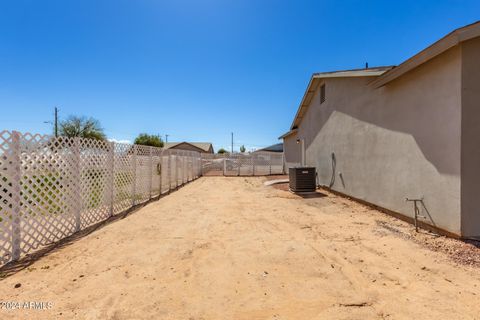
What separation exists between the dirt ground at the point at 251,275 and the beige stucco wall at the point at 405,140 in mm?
827

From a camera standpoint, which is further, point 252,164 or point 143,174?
point 252,164

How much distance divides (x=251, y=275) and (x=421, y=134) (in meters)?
4.51

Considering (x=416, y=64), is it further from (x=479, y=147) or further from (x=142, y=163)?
(x=142, y=163)

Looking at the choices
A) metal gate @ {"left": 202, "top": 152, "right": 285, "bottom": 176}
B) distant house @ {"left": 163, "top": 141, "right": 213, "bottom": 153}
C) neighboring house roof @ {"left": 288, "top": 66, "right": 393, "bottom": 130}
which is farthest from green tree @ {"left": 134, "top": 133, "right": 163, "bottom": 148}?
neighboring house roof @ {"left": 288, "top": 66, "right": 393, "bottom": 130}

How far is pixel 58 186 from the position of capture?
430 cm

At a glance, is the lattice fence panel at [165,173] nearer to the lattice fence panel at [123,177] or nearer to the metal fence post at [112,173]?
the lattice fence panel at [123,177]

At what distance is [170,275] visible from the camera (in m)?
2.87

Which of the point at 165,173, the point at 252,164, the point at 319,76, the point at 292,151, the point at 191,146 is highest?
the point at 319,76

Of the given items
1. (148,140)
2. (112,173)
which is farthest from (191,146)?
(112,173)

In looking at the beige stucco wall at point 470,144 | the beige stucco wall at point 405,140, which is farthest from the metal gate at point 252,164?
the beige stucco wall at point 470,144

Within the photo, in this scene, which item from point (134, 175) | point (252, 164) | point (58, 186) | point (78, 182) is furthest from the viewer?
point (252, 164)

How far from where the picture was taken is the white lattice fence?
10.9 feet

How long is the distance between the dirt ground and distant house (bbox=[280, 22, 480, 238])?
754mm

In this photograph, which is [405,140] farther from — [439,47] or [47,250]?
[47,250]
